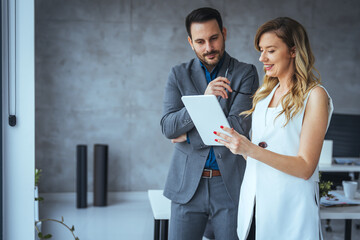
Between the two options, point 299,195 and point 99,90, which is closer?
point 299,195

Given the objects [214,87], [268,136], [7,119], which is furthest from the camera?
[7,119]

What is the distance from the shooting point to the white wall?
198 centimetres

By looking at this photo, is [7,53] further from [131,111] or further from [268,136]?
[131,111]

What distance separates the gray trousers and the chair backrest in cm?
356

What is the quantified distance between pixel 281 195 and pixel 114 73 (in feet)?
14.5

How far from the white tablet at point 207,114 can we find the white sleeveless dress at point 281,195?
0.19 m

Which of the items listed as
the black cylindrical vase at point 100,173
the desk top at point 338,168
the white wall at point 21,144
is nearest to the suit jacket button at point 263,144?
the white wall at point 21,144

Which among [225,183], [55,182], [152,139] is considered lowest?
[55,182]

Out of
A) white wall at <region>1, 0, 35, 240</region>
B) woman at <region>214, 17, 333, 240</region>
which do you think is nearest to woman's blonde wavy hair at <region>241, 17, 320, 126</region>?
woman at <region>214, 17, 333, 240</region>

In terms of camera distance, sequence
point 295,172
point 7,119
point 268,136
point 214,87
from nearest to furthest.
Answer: point 295,172 → point 268,136 → point 214,87 → point 7,119

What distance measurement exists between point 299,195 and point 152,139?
170 inches

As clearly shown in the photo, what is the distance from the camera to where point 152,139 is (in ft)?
19.2

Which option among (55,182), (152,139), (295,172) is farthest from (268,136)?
(55,182)

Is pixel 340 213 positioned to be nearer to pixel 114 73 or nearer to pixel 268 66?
pixel 268 66
